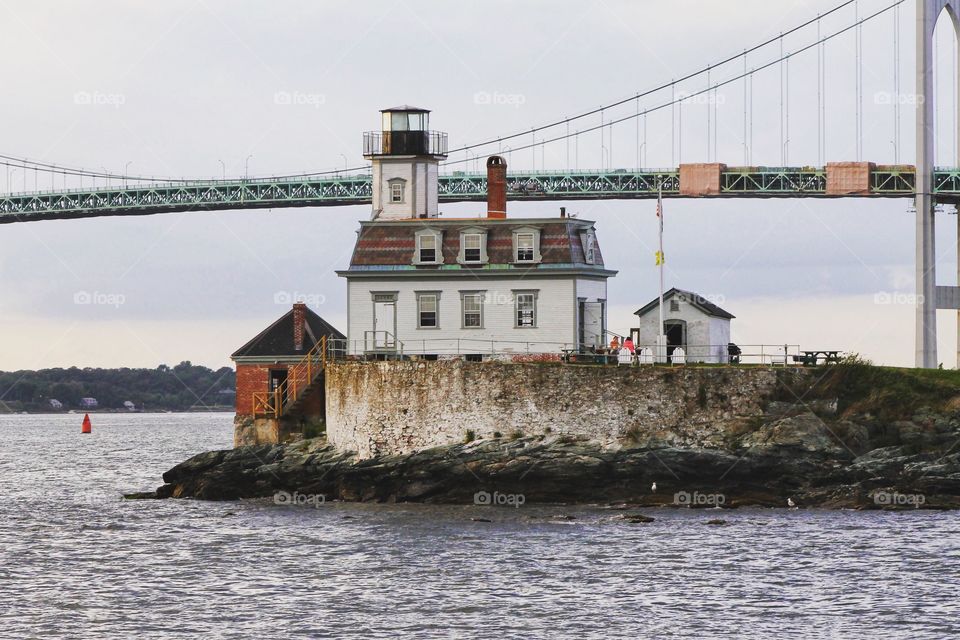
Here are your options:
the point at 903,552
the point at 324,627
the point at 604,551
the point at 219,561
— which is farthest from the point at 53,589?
the point at 903,552

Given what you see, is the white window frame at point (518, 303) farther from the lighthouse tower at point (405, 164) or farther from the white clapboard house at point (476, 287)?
the lighthouse tower at point (405, 164)

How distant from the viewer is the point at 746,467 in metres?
42.9

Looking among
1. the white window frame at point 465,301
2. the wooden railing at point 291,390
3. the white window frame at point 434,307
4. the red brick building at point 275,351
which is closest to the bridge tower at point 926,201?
the white window frame at point 465,301

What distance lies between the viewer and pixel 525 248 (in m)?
50.0

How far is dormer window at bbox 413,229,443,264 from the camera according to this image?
50312 mm

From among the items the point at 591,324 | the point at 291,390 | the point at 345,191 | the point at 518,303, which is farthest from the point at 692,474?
the point at 345,191

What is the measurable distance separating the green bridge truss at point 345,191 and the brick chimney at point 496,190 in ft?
135

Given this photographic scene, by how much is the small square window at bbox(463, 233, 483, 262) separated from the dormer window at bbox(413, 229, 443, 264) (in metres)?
0.75

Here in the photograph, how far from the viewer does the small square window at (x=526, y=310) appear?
162 feet

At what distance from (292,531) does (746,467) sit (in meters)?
11.9

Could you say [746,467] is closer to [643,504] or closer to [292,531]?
[643,504]

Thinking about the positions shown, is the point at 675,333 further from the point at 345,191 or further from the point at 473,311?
the point at 345,191

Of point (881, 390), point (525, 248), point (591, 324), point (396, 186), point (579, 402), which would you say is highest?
point (396, 186)

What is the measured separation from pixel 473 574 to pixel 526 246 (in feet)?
58.8
